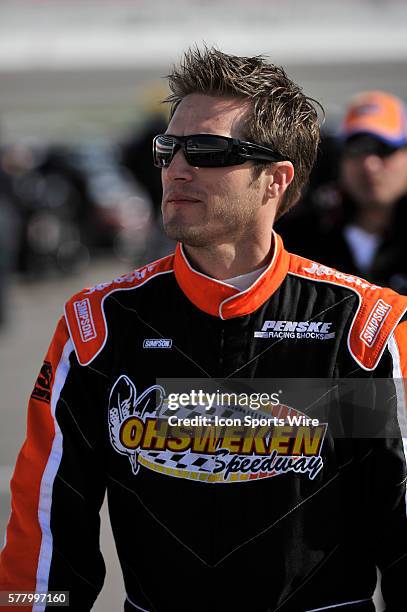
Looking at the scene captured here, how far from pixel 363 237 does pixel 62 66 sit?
29292mm

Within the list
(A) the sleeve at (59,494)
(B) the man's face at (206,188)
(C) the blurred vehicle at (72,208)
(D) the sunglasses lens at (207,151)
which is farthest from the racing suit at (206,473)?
(C) the blurred vehicle at (72,208)

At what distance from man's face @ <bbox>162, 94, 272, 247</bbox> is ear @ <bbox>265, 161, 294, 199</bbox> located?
0.22 feet

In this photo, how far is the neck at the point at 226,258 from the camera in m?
2.49

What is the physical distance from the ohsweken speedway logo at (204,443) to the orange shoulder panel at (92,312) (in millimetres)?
99

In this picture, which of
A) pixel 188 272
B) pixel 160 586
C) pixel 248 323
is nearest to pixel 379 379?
pixel 248 323

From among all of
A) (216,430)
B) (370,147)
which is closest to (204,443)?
(216,430)

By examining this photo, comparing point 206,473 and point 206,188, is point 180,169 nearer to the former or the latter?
point 206,188

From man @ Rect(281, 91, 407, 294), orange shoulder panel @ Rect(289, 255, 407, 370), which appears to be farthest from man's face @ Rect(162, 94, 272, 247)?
man @ Rect(281, 91, 407, 294)

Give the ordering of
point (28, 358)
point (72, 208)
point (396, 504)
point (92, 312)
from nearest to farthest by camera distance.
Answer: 1. point (396, 504)
2. point (92, 312)
3. point (28, 358)
4. point (72, 208)

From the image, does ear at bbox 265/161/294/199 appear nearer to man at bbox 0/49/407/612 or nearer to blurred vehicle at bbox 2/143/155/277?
man at bbox 0/49/407/612

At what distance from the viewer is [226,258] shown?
8.21 feet

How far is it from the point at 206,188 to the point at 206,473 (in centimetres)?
63

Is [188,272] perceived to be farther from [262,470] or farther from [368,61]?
[368,61]

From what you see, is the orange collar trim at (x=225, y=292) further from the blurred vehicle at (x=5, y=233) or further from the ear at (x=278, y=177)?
the blurred vehicle at (x=5, y=233)
